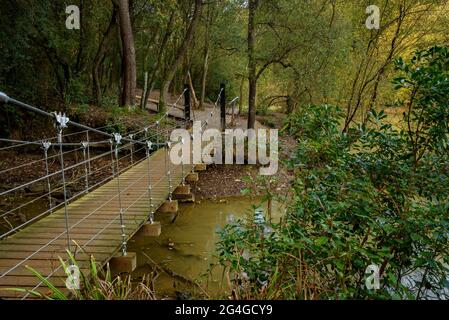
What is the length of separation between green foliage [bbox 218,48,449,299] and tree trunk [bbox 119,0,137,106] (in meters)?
6.22

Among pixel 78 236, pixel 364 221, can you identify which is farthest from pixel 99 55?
pixel 364 221

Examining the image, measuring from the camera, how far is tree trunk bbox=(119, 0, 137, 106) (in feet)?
24.7

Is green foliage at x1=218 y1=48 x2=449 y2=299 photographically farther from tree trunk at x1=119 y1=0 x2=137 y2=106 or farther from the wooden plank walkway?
tree trunk at x1=119 y1=0 x2=137 y2=106

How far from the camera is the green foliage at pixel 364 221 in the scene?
191cm

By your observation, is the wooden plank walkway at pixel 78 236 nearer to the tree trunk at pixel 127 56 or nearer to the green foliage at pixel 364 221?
the green foliage at pixel 364 221

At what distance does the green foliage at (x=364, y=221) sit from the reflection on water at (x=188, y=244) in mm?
1134

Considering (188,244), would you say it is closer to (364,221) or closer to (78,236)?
(78,236)

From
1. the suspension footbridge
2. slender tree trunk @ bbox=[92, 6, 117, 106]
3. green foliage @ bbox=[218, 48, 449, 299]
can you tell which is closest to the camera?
green foliage @ bbox=[218, 48, 449, 299]

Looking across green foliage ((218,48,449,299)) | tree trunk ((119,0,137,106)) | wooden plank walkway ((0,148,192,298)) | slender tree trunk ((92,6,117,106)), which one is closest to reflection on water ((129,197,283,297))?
wooden plank walkway ((0,148,192,298))

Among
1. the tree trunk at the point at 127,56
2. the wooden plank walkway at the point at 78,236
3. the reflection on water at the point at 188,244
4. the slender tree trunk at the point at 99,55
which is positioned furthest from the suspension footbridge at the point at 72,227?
the slender tree trunk at the point at 99,55

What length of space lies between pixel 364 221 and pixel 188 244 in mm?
3611

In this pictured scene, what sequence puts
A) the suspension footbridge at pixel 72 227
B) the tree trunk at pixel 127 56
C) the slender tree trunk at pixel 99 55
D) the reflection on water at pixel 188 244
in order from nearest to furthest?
1. the suspension footbridge at pixel 72 227
2. the reflection on water at pixel 188 244
3. the tree trunk at pixel 127 56
4. the slender tree trunk at pixel 99 55

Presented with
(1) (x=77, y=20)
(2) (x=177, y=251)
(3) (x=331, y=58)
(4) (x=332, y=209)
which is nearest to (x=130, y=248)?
(2) (x=177, y=251)
